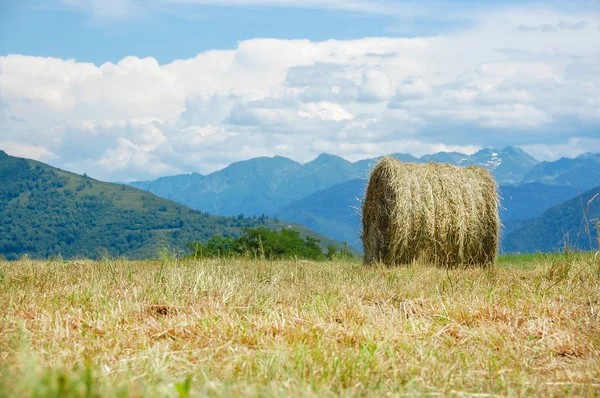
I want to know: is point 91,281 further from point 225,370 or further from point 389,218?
point 389,218

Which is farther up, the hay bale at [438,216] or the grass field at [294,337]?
the hay bale at [438,216]

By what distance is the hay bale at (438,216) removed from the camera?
44.6 ft

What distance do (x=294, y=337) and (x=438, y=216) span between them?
9.05 metres

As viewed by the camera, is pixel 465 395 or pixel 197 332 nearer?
pixel 465 395

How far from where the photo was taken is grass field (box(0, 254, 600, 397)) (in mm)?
3723

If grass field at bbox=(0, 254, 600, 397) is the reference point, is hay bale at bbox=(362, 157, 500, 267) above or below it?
above

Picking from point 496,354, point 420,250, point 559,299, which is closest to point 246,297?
point 496,354

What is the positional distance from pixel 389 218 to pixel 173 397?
39.4 ft

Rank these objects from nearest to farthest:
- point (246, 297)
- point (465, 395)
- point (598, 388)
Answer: point (465, 395) → point (598, 388) → point (246, 297)

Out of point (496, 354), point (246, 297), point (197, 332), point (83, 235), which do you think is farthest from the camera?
point (83, 235)

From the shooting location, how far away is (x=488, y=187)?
14.4m

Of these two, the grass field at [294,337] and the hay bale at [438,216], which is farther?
the hay bale at [438,216]

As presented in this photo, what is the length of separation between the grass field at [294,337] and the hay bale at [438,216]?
16.5 feet

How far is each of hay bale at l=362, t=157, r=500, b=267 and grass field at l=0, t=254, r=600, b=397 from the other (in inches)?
199
